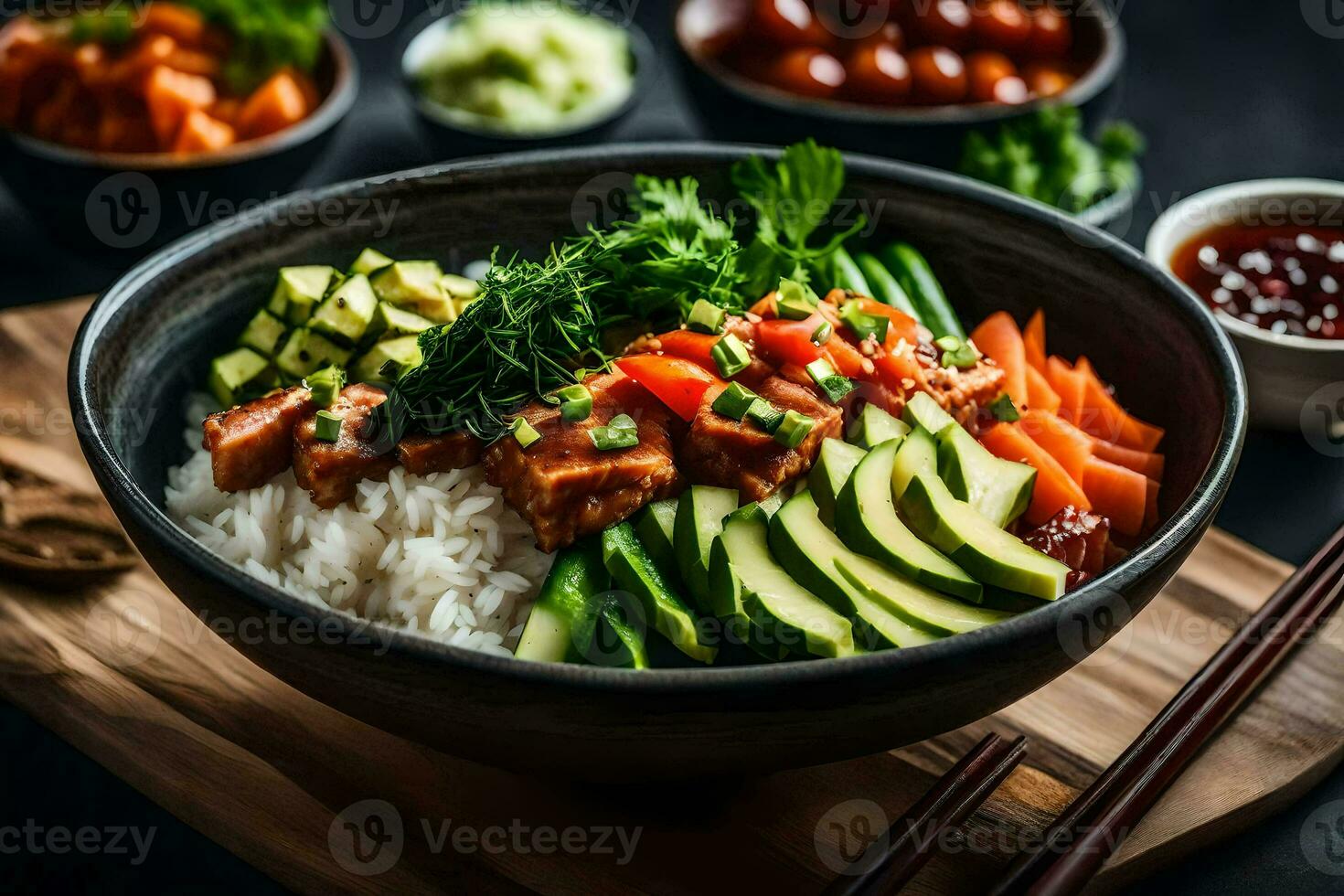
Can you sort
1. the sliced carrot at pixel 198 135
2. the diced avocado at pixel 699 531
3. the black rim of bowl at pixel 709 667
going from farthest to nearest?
1. the sliced carrot at pixel 198 135
2. the diced avocado at pixel 699 531
3. the black rim of bowl at pixel 709 667

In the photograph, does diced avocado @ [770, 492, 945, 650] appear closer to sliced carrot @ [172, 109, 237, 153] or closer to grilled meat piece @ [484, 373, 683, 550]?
grilled meat piece @ [484, 373, 683, 550]

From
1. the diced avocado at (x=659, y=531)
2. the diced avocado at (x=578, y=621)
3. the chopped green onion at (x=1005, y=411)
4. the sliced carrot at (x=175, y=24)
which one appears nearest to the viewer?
the diced avocado at (x=578, y=621)

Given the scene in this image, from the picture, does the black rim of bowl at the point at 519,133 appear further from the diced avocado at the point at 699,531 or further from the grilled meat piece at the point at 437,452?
the diced avocado at the point at 699,531

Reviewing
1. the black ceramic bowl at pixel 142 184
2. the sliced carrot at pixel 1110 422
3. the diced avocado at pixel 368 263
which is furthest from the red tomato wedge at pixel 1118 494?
the black ceramic bowl at pixel 142 184

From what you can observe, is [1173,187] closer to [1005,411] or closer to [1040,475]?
[1005,411]

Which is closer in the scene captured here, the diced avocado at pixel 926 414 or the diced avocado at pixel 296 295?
Result: the diced avocado at pixel 926 414

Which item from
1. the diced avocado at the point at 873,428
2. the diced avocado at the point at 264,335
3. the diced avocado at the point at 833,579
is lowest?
the diced avocado at the point at 264,335

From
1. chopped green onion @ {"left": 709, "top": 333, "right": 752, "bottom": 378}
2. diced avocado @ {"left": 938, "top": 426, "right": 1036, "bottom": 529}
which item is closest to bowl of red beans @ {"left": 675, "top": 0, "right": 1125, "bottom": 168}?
chopped green onion @ {"left": 709, "top": 333, "right": 752, "bottom": 378}
